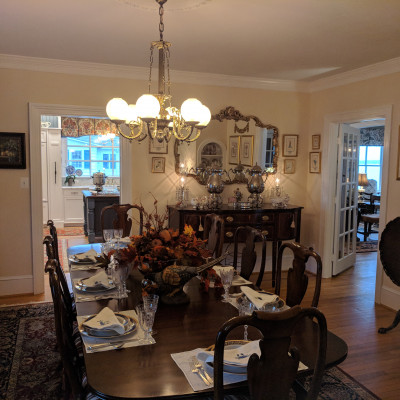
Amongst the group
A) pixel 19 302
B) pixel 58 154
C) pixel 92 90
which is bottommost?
pixel 19 302

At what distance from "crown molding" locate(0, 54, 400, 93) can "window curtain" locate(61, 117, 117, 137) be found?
427 cm

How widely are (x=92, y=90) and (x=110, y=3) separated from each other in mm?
1825

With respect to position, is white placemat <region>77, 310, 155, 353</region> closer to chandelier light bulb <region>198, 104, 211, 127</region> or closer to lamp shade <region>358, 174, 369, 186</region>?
chandelier light bulb <region>198, 104, 211, 127</region>

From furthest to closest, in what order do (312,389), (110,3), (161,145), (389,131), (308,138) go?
1. (308,138)
2. (161,145)
3. (389,131)
4. (110,3)
5. (312,389)

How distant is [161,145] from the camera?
4.72 m

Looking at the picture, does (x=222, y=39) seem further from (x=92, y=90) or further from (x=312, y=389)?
(x=312, y=389)

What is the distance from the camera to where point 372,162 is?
33.6 ft

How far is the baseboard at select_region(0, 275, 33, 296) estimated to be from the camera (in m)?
4.27

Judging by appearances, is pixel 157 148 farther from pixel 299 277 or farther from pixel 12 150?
pixel 299 277

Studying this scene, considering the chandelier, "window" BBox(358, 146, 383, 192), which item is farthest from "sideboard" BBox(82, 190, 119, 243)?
"window" BBox(358, 146, 383, 192)

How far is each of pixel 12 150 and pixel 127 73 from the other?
4.89 ft

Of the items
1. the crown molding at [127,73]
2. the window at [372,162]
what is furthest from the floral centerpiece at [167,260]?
the window at [372,162]

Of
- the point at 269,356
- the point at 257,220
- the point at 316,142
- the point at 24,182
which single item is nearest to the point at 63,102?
the point at 24,182

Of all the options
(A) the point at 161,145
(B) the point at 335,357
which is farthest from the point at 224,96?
(B) the point at 335,357
